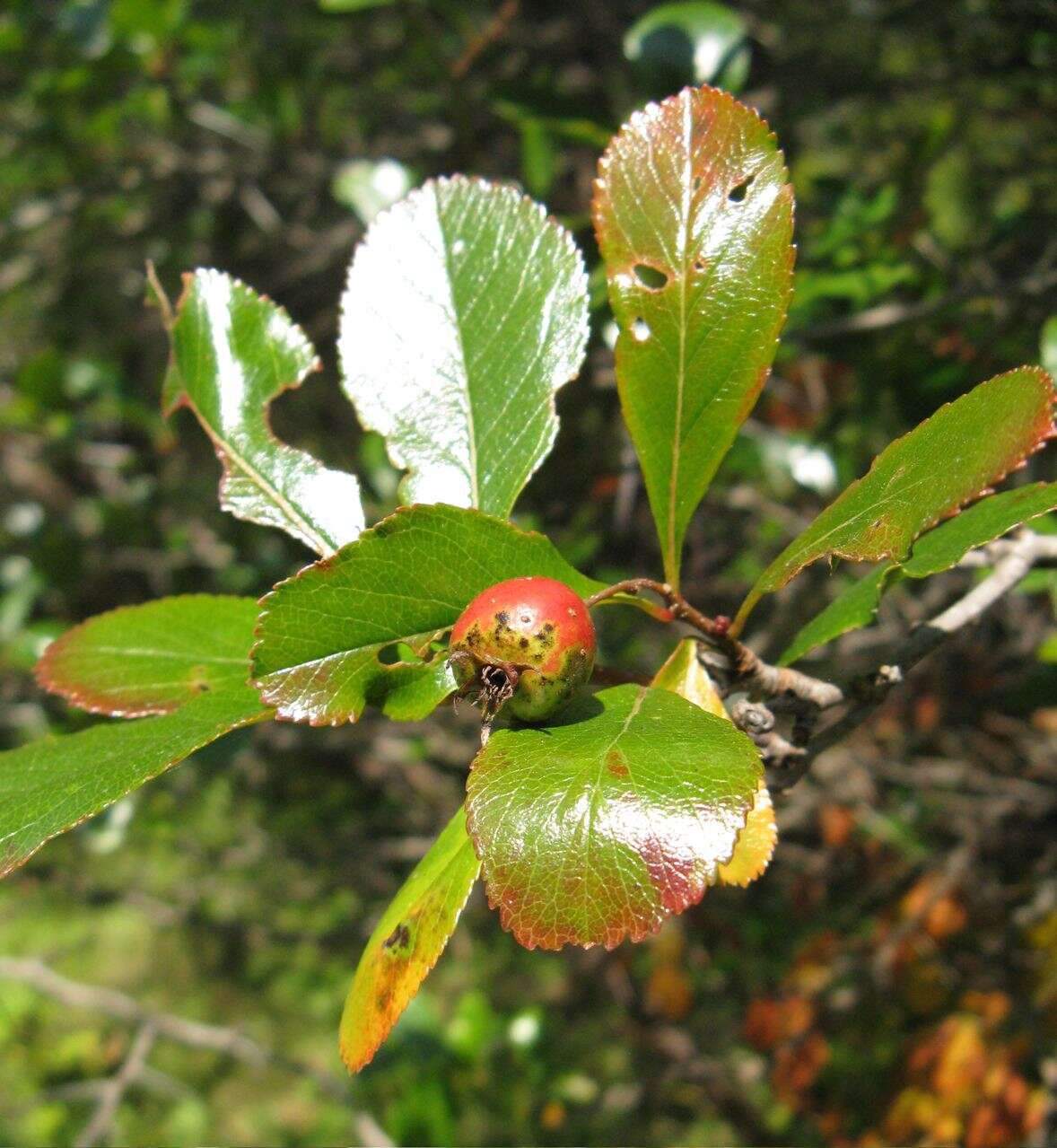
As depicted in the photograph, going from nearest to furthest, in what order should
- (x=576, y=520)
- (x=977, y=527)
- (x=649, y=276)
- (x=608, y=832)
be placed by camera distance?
(x=608, y=832)
(x=977, y=527)
(x=649, y=276)
(x=576, y=520)

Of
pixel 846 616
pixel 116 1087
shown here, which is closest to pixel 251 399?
pixel 846 616

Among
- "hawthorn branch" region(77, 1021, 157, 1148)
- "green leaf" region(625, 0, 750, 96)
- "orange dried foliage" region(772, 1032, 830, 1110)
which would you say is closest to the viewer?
"green leaf" region(625, 0, 750, 96)

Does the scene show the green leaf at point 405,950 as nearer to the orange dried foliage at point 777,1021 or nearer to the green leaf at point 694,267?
the green leaf at point 694,267

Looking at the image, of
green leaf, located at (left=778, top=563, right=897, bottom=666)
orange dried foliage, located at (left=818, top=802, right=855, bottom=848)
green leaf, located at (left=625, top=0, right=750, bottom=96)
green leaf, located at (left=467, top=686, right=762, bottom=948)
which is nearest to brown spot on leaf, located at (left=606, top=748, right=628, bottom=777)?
green leaf, located at (left=467, top=686, right=762, bottom=948)

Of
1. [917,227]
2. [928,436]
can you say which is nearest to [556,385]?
[928,436]

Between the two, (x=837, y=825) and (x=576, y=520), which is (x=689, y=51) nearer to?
(x=576, y=520)

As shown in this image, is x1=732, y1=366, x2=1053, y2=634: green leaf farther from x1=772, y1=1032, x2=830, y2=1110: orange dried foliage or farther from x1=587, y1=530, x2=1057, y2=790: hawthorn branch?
x1=772, y1=1032, x2=830, y2=1110: orange dried foliage

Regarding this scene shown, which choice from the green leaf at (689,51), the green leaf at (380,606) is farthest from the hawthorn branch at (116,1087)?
the green leaf at (689,51)
